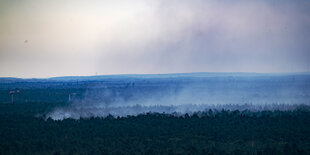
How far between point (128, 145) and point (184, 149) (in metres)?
3.69

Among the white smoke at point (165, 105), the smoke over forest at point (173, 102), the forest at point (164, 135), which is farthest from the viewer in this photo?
the smoke over forest at point (173, 102)

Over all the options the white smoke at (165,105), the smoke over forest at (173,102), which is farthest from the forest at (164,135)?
the white smoke at (165,105)

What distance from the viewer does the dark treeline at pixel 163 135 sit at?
2818cm

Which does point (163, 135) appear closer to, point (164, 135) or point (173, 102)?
point (164, 135)

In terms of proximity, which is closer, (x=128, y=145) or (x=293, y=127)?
(x=128, y=145)

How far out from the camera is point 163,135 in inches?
1324

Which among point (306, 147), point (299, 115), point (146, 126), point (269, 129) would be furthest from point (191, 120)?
point (306, 147)

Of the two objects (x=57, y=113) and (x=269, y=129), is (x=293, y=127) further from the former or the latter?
(x=57, y=113)

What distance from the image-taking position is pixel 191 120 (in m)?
40.8

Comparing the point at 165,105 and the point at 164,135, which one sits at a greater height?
the point at 164,135

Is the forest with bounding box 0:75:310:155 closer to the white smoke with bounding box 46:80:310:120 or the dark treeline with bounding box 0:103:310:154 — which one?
the dark treeline with bounding box 0:103:310:154

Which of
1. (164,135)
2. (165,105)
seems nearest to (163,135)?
(164,135)

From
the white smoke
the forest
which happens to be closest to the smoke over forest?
the white smoke

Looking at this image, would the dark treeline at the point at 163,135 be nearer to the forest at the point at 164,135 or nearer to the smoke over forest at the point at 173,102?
the forest at the point at 164,135
